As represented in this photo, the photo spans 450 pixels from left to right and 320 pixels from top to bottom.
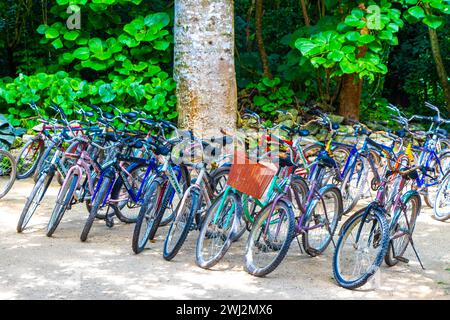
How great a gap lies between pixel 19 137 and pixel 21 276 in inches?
193

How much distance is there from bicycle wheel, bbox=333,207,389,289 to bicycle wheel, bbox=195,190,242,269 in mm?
853

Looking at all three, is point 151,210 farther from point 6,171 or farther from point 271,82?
point 271,82

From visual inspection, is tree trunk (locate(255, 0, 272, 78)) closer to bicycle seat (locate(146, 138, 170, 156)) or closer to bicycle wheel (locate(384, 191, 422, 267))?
bicycle seat (locate(146, 138, 170, 156))

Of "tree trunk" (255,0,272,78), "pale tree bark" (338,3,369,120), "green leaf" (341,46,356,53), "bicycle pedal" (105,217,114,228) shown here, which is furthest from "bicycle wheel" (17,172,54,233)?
"pale tree bark" (338,3,369,120)

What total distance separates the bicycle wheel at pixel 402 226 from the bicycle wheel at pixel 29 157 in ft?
14.7

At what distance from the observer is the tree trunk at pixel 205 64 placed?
34.0 feet

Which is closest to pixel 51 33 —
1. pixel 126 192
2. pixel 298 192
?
pixel 126 192

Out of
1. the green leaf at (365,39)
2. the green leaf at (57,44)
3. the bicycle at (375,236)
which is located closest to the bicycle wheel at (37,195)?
the bicycle at (375,236)

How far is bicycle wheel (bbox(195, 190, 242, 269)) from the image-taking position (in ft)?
21.0

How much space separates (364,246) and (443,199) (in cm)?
280

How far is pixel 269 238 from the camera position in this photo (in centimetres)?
646

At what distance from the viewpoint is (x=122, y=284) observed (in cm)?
592

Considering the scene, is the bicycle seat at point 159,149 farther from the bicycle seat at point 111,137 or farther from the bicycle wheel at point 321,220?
the bicycle wheel at point 321,220

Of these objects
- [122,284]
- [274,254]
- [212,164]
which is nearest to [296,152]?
[212,164]
